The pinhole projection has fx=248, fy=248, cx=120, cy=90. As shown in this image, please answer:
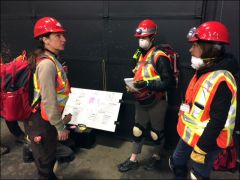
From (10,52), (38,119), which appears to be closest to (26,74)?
(38,119)

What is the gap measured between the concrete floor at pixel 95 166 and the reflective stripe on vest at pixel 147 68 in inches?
52.2

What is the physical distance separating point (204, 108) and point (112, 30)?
8.05ft

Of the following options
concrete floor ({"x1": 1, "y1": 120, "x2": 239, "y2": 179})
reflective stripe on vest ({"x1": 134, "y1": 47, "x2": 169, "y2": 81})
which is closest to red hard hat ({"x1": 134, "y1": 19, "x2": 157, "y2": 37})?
reflective stripe on vest ({"x1": 134, "y1": 47, "x2": 169, "y2": 81})

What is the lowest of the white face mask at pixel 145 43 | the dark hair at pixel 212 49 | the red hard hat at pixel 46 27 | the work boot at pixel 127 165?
the work boot at pixel 127 165

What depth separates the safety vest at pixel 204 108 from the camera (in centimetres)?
195

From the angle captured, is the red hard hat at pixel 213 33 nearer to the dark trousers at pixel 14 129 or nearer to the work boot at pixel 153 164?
the work boot at pixel 153 164

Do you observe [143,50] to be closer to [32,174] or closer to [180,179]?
[180,179]

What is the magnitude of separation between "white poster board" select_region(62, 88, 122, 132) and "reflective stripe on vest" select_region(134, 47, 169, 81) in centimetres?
97

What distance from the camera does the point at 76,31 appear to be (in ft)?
14.2

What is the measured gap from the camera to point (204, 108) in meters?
2.02

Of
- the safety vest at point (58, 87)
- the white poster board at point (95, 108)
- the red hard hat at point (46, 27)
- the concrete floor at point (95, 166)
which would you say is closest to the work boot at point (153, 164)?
the concrete floor at point (95, 166)

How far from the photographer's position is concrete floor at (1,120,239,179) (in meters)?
3.35

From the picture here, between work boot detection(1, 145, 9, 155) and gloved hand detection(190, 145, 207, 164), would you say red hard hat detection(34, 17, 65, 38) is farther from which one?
work boot detection(1, 145, 9, 155)

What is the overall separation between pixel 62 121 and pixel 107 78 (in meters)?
2.01
